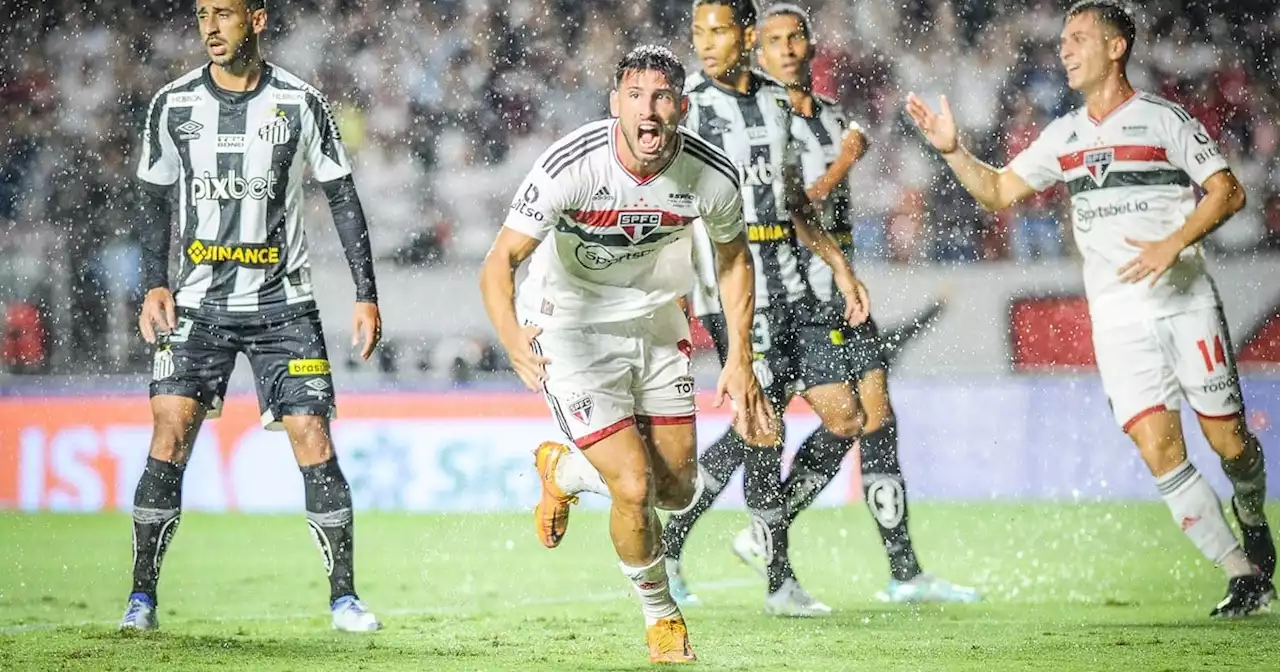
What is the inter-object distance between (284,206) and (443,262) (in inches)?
233

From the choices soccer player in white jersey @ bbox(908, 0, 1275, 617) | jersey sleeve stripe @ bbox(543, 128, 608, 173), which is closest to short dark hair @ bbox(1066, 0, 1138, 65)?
soccer player in white jersey @ bbox(908, 0, 1275, 617)

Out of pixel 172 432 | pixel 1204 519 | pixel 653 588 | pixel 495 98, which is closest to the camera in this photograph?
pixel 653 588

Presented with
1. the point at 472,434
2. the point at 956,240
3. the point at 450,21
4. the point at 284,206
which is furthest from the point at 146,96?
the point at 284,206

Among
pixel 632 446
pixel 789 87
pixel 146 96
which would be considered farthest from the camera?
pixel 146 96

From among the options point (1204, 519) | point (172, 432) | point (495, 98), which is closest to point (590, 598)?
point (172, 432)

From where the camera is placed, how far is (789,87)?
23.5 ft

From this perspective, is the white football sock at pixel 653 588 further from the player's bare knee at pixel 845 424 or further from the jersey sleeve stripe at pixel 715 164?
the player's bare knee at pixel 845 424

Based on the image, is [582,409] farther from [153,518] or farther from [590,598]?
[590,598]

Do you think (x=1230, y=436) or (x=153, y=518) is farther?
(x=1230, y=436)

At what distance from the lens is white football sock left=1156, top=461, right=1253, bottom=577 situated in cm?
648

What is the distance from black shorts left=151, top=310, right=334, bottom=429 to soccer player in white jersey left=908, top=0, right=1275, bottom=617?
2.46 metres

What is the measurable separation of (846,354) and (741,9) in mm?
1445

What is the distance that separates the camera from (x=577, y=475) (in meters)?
5.76

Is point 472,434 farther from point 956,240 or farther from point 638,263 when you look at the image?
point 638,263
